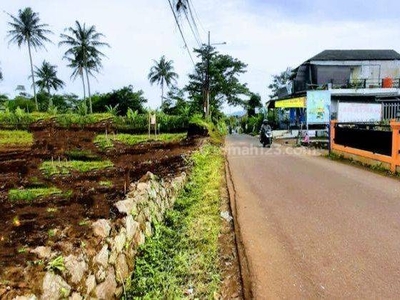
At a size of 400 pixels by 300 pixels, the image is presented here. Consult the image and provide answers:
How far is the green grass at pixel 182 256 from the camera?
392 cm

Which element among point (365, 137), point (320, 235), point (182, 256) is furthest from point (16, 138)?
point (320, 235)

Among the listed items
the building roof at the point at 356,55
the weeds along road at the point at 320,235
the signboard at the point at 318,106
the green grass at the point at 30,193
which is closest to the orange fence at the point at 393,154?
the weeds along road at the point at 320,235

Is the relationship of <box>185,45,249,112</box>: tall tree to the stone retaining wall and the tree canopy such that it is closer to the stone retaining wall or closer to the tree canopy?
the tree canopy

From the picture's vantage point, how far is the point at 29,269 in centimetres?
297

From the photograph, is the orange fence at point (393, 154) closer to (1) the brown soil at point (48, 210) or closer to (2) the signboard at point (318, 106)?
(1) the brown soil at point (48, 210)

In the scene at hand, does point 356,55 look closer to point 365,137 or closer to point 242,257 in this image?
point 365,137

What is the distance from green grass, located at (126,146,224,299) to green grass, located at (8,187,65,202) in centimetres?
526

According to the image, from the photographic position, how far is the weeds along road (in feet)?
12.3

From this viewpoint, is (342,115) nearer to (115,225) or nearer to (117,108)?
(115,225)

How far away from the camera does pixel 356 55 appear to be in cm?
3247

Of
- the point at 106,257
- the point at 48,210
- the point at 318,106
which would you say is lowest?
the point at 48,210

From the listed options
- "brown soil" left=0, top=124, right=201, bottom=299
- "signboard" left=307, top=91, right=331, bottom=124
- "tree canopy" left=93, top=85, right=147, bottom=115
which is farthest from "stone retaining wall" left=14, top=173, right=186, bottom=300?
"tree canopy" left=93, top=85, right=147, bottom=115

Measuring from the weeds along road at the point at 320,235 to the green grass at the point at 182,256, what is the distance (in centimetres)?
47

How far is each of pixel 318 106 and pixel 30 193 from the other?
56.5ft
